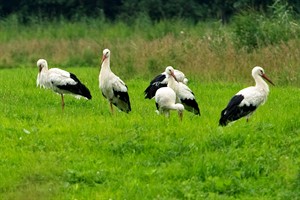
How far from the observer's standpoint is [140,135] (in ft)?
36.7

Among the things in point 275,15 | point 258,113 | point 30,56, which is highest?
point 275,15

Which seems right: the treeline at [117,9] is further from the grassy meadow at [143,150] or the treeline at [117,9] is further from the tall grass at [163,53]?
the grassy meadow at [143,150]

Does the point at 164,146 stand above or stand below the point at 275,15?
below

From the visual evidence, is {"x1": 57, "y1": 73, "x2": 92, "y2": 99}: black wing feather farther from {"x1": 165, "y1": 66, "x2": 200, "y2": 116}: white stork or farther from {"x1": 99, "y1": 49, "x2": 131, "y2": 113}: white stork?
{"x1": 165, "y1": 66, "x2": 200, "y2": 116}: white stork

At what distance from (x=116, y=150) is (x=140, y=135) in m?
0.53

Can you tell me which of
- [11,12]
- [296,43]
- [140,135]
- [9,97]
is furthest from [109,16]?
[140,135]

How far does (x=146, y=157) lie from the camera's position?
10562 mm

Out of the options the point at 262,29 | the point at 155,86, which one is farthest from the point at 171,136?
the point at 262,29

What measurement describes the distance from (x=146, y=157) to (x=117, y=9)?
37.2 meters

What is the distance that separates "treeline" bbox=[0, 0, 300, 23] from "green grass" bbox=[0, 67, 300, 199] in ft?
104

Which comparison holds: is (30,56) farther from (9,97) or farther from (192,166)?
(192,166)

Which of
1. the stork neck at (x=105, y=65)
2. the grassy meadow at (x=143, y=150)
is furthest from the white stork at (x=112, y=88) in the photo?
the grassy meadow at (x=143, y=150)

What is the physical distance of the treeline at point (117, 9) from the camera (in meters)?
44.8

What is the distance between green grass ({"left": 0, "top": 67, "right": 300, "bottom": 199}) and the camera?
948cm
